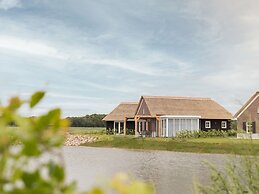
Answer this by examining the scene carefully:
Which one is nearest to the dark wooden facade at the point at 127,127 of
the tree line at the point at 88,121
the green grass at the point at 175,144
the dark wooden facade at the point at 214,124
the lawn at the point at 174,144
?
the lawn at the point at 174,144

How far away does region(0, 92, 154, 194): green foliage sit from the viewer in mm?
713

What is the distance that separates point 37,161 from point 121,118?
175ft

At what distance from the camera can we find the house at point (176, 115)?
44.4m

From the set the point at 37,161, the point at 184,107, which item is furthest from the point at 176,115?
the point at 37,161

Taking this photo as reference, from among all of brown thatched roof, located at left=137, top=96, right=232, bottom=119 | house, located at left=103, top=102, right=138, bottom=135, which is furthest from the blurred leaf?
house, located at left=103, top=102, right=138, bottom=135

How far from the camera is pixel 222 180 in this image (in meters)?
4.15

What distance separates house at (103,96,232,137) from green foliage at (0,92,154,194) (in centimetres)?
4324

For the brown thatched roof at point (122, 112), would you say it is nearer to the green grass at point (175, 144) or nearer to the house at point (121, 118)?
the house at point (121, 118)

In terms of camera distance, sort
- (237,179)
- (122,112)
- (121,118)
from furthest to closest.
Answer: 1. (122,112)
2. (121,118)
3. (237,179)

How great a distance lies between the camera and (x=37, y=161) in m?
0.76

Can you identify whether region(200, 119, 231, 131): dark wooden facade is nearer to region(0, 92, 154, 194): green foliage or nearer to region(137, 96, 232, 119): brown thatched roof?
region(137, 96, 232, 119): brown thatched roof

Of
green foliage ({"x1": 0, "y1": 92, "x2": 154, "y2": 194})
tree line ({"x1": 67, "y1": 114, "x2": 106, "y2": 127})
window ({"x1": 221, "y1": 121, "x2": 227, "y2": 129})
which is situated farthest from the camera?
tree line ({"x1": 67, "y1": 114, "x2": 106, "y2": 127})

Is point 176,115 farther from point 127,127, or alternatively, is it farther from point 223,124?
point 127,127

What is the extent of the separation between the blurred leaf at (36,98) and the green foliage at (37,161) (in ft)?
0.22
